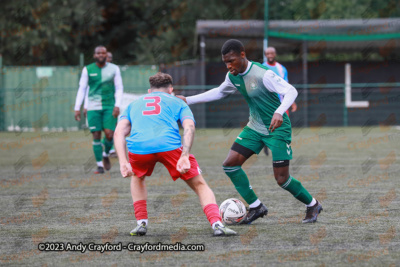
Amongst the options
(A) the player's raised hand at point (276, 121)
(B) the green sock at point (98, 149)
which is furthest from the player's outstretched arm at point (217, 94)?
(B) the green sock at point (98, 149)

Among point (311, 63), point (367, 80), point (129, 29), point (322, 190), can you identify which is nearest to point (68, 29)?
point (129, 29)

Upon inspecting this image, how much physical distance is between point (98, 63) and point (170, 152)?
6059 millimetres

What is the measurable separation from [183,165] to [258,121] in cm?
144

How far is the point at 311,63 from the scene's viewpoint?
2742 cm

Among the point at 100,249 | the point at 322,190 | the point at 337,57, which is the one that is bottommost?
the point at 337,57

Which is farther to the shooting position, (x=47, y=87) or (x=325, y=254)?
(x=47, y=87)

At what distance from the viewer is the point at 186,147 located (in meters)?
5.41

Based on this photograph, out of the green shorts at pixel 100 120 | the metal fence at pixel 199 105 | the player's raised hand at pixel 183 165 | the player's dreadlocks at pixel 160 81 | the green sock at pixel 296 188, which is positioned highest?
the player's dreadlocks at pixel 160 81

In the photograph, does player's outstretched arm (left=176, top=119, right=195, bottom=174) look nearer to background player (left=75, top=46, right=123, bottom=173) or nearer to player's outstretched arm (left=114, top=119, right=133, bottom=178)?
player's outstretched arm (left=114, top=119, right=133, bottom=178)

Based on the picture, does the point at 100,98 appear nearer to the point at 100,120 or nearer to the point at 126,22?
the point at 100,120

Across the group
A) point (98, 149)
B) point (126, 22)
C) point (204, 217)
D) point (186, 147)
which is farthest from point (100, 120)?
point (126, 22)

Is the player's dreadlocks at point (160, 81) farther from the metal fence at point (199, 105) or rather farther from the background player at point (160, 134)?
the metal fence at point (199, 105)

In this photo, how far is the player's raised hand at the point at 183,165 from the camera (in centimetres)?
530

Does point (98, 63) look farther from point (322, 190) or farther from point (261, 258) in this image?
point (261, 258)
